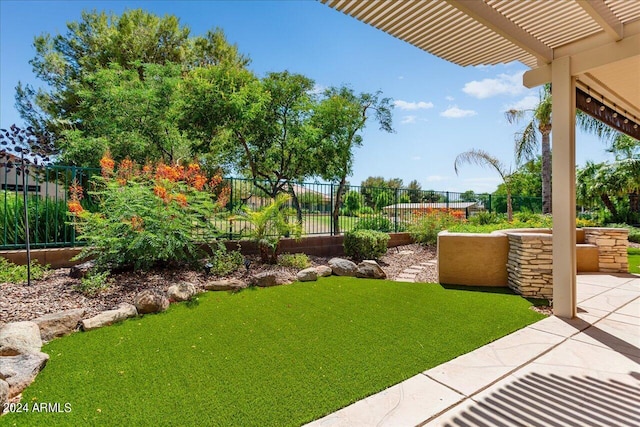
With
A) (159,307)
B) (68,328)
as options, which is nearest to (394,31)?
(159,307)

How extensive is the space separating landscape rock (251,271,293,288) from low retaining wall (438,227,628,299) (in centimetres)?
271

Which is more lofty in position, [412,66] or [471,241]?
[412,66]

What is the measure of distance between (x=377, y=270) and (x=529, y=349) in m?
3.05

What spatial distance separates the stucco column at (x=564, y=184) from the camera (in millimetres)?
3494

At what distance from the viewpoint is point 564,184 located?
→ 3.52 metres

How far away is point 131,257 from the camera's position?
4613 millimetres

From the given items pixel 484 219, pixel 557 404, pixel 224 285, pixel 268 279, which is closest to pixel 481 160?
pixel 484 219

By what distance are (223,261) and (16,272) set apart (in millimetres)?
2766

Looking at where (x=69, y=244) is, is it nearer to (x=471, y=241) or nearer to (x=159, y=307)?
(x=159, y=307)

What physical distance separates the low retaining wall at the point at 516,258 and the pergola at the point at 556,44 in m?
0.87

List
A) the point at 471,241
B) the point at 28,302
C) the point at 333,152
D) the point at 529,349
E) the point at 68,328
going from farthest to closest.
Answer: the point at 333,152
the point at 471,241
the point at 28,302
the point at 68,328
the point at 529,349

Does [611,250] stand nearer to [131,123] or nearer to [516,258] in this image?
[516,258]

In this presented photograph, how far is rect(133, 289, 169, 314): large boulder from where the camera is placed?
3.64 m

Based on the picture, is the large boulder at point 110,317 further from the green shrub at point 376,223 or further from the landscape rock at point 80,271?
the green shrub at point 376,223
